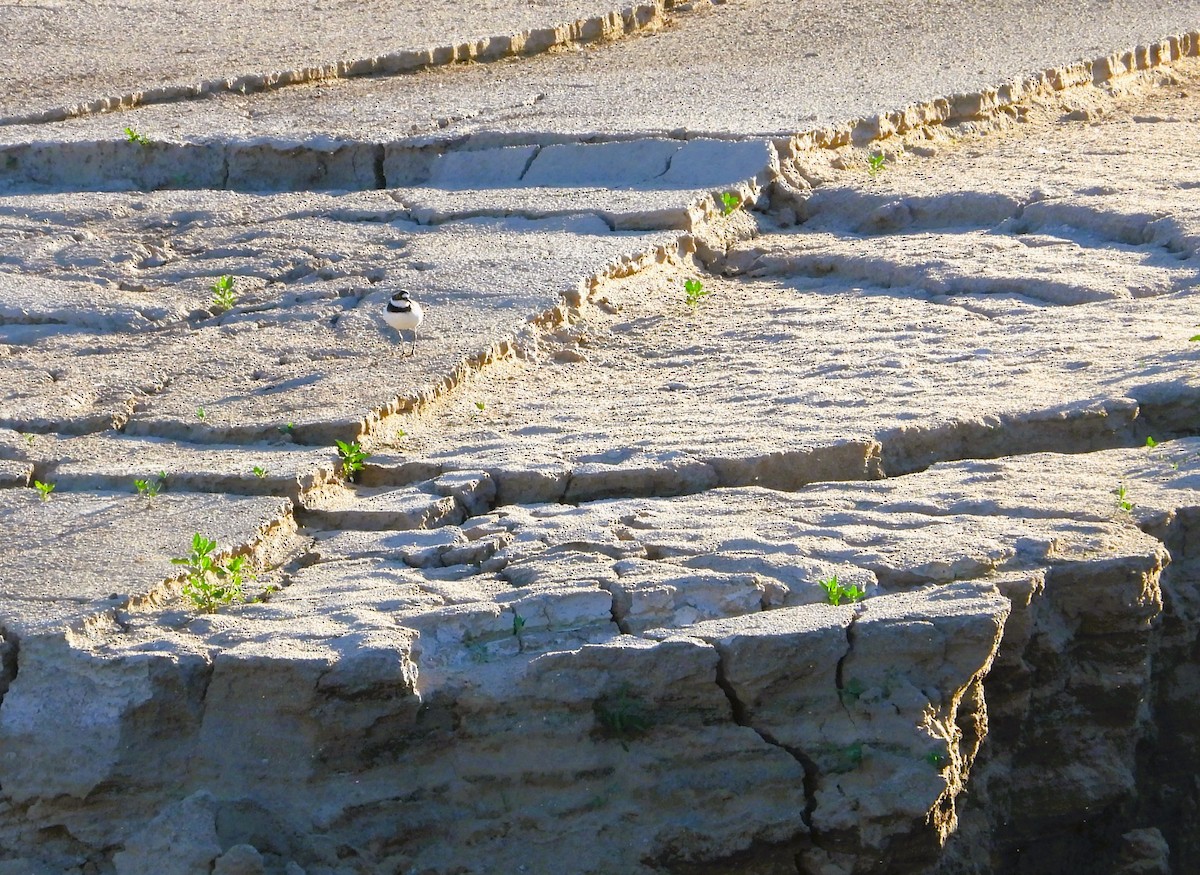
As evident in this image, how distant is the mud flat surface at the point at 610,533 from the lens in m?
3.14

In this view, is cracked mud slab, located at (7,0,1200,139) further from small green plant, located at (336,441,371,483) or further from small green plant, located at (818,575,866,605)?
small green plant, located at (818,575,866,605)

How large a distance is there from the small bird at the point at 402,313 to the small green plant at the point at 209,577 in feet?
3.90

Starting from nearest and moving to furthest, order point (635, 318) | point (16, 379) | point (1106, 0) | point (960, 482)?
point (960, 482), point (16, 379), point (635, 318), point (1106, 0)

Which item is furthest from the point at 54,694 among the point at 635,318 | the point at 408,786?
the point at 635,318

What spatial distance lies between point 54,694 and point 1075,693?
7.50 ft

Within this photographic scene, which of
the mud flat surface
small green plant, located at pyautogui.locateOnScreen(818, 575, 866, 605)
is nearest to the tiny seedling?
the mud flat surface

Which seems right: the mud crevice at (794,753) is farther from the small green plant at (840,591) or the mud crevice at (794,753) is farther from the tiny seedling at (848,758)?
the small green plant at (840,591)

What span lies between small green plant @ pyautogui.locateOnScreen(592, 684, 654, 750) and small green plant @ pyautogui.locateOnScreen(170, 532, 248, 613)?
0.89 meters

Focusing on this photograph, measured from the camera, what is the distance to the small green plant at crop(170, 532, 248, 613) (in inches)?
132

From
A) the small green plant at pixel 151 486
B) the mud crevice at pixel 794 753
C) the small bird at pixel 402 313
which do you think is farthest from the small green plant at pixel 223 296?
the mud crevice at pixel 794 753

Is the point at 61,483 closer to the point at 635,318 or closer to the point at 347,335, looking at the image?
the point at 347,335

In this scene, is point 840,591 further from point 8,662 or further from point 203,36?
point 203,36

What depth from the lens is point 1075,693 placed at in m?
3.49

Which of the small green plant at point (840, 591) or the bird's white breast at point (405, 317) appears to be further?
the bird's white breast at point (405, 317)
